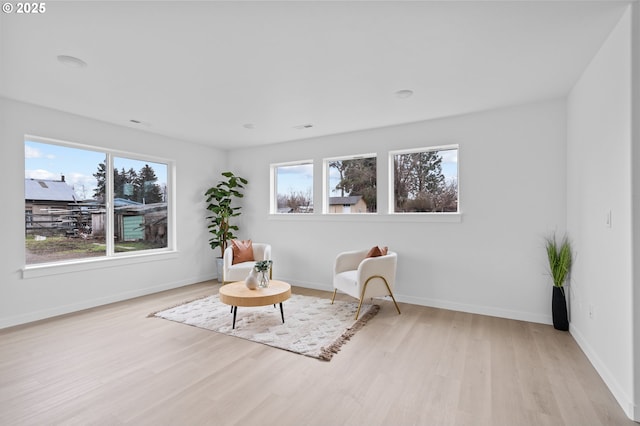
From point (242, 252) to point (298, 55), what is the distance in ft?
10.5

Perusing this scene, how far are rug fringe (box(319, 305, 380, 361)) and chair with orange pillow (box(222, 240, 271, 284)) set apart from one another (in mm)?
1762

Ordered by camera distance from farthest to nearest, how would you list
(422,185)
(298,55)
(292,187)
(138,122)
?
(292,187) < (422,185) < (138,122) < (298,55)

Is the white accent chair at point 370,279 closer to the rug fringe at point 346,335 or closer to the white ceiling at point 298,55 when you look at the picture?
the rug fringe at point 346,335

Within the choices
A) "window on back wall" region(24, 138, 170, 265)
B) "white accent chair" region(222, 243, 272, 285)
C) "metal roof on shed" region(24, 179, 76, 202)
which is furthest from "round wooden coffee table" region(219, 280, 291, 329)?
"metal roof on shed" region(24, 179, 76, 202)

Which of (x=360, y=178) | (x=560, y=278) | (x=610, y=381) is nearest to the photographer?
(x=610, y=381)

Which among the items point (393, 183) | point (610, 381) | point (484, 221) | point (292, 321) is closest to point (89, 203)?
point (292, 321)

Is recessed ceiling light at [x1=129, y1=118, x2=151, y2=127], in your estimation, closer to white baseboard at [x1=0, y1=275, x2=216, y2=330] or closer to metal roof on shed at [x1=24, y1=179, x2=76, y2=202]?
metal roof on shed at [x1=24, y1=179, x2=76, y2=202]

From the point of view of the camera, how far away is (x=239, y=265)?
14.8ft

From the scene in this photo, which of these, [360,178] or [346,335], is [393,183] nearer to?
[360,178]

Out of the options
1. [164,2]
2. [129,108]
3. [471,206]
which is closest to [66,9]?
[164,2]

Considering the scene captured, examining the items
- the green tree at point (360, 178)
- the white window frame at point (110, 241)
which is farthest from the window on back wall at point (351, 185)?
the white window frame at point (110, 241)

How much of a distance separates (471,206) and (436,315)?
55.1 inches

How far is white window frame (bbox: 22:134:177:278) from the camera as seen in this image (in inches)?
143

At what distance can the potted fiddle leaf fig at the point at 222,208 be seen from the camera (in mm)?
5430
